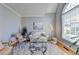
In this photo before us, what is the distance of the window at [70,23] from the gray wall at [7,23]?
108 centimetres

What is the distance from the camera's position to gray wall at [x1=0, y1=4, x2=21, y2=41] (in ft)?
8.10

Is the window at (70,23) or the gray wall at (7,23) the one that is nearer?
the window at (70,23)

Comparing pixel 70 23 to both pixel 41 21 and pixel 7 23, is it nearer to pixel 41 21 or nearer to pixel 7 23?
pixel 41 21

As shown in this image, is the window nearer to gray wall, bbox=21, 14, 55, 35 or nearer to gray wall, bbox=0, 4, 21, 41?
gray wall, bbox=21, 14, 55, 35

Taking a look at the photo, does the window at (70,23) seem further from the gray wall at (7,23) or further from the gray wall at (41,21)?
the gray wall at (7,23)

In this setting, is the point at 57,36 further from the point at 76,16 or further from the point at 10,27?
the point at 10,27

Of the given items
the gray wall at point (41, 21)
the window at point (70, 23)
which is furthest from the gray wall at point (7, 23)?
the window at point (70, 23)

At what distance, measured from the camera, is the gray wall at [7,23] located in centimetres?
247

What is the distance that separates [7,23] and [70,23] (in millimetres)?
1497

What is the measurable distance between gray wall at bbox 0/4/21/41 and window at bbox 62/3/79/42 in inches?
42.4

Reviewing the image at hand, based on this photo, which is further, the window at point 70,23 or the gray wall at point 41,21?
the gray wall at point 41,21

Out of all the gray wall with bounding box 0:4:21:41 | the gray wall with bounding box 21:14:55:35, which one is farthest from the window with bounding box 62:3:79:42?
the gray wall with bounding box 0:4:21:41

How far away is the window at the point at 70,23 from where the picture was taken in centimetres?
222

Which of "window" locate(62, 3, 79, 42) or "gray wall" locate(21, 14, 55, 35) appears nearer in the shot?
"window" locate(62, 3, 79, 42)
